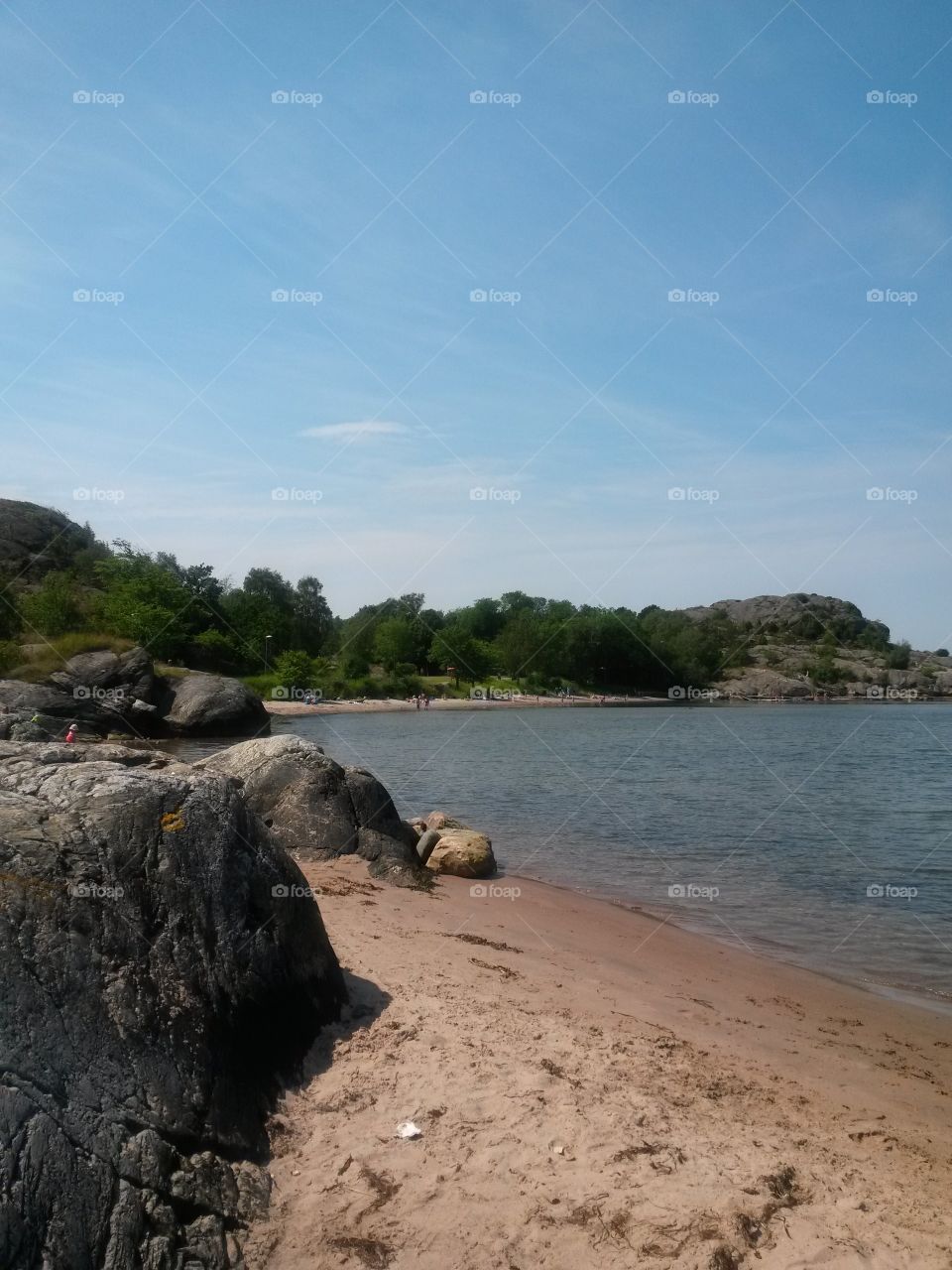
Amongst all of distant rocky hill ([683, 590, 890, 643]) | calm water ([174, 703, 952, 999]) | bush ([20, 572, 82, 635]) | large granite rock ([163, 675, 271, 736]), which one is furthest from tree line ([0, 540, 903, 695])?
distant rocky hill ([683, 590, 890, 643])

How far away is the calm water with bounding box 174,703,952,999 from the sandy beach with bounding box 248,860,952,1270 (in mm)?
3729

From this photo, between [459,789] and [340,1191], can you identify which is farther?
[459,789]

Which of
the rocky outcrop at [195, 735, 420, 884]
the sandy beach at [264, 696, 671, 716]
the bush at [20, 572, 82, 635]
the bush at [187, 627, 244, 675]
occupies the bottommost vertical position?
the sandy beach at [264, 696, 671, 716]

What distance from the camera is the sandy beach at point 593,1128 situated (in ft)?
16.3

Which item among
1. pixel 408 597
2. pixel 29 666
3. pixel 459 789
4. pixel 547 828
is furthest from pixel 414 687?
pixel 547 828

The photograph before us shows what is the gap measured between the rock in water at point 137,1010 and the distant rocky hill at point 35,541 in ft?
244

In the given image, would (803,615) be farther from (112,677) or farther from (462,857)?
(462,857)

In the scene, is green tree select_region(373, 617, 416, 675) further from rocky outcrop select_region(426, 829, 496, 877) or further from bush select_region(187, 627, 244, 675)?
rocky outcrop select_region(426, 829, 496, 877)

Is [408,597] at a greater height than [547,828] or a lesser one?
greater

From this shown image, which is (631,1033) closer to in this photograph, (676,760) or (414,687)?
(676,760)

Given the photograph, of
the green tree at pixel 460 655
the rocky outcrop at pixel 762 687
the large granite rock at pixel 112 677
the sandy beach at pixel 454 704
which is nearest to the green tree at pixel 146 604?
the sandy beach at pixel 454 704

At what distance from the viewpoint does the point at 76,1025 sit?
4.80m

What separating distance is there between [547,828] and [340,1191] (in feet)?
55.0

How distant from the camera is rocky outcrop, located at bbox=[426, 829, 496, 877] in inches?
606
